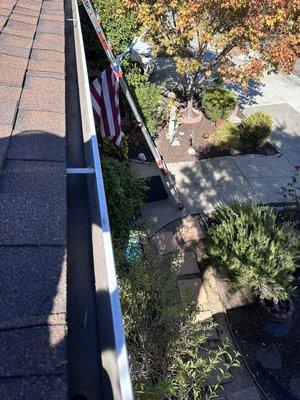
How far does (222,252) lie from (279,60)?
5.93 m

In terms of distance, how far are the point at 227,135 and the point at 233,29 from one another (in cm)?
368

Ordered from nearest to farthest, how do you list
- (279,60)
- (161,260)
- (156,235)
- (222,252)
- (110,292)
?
1. (110,292)
2. (161,260)
3. (222,252)
4. (156,235)
5. (279,60)

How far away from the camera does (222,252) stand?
713 cm

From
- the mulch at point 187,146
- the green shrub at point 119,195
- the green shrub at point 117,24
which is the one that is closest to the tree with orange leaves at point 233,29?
the green shrub at point 117,24

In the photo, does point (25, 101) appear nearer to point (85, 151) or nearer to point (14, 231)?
point (85, 151)

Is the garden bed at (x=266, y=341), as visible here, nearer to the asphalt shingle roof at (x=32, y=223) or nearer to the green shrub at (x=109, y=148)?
the green shrub at (x=109, y=148)

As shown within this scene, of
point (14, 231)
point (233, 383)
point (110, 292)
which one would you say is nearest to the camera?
point (110, 292)

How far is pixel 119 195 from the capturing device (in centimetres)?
579

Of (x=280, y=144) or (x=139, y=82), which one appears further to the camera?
(x=280, y=144)

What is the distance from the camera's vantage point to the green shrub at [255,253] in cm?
669

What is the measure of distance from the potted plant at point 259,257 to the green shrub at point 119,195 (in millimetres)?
1880

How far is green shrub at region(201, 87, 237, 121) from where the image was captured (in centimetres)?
1320

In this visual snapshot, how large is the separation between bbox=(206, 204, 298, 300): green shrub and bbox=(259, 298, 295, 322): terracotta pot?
18cm

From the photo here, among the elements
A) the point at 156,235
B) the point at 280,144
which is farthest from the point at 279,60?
the point at 156,235
